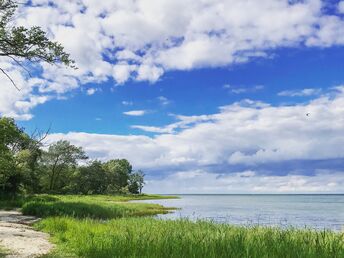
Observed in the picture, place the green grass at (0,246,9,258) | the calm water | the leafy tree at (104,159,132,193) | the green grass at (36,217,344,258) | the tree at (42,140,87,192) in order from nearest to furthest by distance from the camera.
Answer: the green grass at (36,217,344,258), the green grass at (0,246,9,258), the calm water, the tree at (42,140,87,192), the leafy tree at (104,159,132,193)

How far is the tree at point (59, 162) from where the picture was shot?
4454 inches

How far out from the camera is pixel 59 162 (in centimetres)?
11506

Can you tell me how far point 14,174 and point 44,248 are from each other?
37723 mm

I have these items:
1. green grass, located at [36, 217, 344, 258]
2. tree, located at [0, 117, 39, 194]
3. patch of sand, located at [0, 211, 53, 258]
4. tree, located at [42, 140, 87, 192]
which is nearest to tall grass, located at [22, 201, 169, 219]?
tree, located at [0, 117, 39, 194]

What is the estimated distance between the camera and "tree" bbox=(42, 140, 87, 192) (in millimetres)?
113125

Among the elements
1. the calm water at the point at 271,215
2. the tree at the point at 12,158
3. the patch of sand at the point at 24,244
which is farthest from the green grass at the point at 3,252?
the tree at the point at 12,158

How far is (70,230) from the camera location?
779 inches

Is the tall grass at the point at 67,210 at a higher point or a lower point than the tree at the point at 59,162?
lower

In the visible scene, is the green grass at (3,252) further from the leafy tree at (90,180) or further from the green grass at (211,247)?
the leafy tree at (90,180)

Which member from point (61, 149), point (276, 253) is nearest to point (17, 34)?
point (276, 253)

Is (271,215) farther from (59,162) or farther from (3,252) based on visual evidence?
(59,162)

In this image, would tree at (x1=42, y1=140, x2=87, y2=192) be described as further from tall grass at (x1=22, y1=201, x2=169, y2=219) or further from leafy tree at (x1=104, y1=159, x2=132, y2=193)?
tall grass at (x1=22, y1=201, x2=169, y2=219)

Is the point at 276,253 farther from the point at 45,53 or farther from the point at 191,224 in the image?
the point at 45,53

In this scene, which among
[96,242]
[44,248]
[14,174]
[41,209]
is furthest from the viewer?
[14,174]
